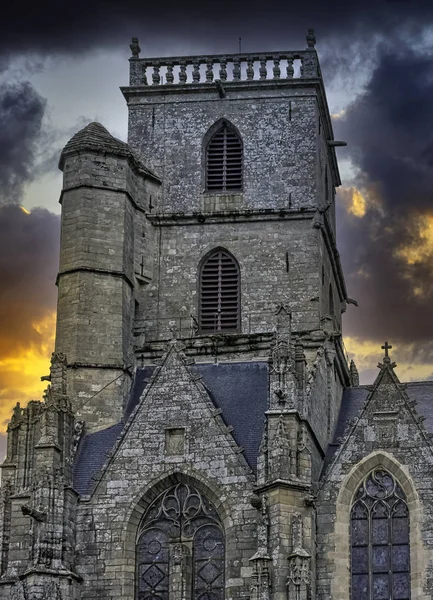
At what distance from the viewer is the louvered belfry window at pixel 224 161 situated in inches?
1656

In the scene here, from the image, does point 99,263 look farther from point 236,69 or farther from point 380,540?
point 380,540

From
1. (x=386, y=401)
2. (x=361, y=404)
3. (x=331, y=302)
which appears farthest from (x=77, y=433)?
(x=331, y=302)

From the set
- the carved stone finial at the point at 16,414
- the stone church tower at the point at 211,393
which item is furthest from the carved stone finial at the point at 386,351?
the carved stone finial at the point at 16,414

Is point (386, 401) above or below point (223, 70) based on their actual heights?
below

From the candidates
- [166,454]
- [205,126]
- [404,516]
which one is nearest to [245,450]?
[166,454]

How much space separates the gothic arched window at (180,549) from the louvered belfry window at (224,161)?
1048 cm

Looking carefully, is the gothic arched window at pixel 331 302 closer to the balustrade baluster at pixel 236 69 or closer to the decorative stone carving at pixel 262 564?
the balustrade baluster at pixel 236 69

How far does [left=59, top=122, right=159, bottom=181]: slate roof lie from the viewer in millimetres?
40406

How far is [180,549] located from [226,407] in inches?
161

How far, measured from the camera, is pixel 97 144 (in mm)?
40500

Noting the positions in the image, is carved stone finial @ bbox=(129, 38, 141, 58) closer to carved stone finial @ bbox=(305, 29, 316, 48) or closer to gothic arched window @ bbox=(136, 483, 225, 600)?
carved stone finial @ bbox=(305, 29, 316, 48)

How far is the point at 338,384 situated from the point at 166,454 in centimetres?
669

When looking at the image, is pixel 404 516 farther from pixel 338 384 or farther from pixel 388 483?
pixel 338 384

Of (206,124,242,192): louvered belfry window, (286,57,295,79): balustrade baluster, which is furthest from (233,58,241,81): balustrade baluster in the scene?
(206,124,242,192): louvered belfry window
